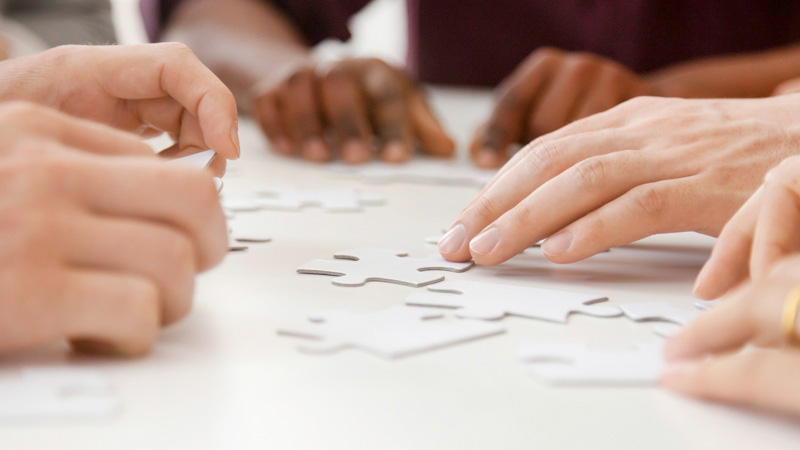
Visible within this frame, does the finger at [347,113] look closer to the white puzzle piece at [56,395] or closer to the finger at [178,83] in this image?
the finger at [178,83]

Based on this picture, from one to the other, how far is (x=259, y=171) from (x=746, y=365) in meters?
1.46

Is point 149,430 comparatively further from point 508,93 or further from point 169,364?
point 508,93

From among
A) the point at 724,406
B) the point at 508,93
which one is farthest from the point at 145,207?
the point at 508,93

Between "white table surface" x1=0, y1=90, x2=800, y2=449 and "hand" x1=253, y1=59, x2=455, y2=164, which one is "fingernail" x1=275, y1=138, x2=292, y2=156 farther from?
Result: "white table surface" x1=0, y1=90, x2=800, y2=449

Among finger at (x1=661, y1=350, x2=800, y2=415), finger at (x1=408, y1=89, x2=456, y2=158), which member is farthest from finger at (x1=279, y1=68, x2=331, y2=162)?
finger at (x1=661, y1=350, x2=800, y2=415)

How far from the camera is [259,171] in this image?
188 centimetres

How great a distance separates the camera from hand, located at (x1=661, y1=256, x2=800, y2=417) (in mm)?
554

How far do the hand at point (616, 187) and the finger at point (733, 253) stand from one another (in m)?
0.21

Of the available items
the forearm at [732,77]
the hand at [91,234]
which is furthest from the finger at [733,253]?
the forearm at [732,77]

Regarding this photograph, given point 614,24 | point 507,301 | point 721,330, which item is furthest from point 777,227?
point 614,24

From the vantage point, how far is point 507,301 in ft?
2.79

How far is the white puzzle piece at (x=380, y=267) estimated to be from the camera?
92cm

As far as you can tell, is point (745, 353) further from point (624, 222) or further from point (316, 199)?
point (316, 199)

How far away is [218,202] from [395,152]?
135 cm
